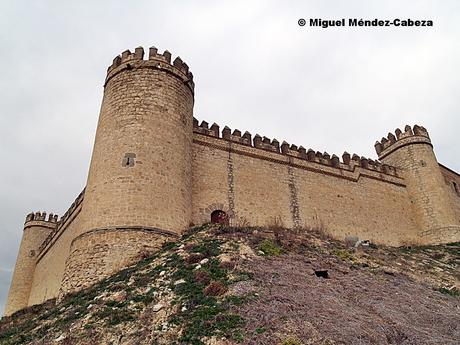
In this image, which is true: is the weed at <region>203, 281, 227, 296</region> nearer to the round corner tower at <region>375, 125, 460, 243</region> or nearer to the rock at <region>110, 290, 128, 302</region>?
the rock at <region>110, 290, 128, 302</region>

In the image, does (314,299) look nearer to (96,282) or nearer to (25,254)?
(96,282)

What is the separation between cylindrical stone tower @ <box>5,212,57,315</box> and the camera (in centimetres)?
2492

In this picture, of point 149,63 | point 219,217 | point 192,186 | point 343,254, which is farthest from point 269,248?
point 149,63

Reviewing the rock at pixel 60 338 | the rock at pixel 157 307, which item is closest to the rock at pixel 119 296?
the rock at pixel 157 307

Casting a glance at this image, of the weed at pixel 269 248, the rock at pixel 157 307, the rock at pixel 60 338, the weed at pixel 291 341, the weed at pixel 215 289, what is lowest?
the weed at pixel 291 341

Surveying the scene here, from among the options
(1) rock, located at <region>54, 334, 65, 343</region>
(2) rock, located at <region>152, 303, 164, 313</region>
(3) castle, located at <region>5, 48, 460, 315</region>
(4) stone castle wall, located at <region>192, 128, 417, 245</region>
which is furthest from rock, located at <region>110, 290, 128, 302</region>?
(4) stone castle wall, located at <region>192, 128, 417, 245</region>

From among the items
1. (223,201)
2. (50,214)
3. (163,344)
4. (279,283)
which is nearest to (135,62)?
(223,201)

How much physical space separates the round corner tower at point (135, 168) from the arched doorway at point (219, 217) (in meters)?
1.56

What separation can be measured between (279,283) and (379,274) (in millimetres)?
4210

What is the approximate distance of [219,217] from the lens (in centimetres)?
1520

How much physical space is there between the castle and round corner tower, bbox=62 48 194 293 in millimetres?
36

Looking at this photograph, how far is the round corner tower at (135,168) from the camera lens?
11.5 meters

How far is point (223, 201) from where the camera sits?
51.1ft

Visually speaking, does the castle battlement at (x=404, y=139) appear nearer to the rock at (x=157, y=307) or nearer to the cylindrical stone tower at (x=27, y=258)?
the rock at (x=157, y=307)
